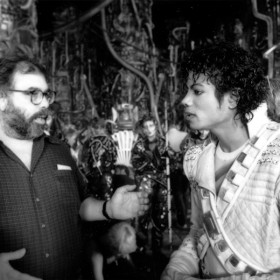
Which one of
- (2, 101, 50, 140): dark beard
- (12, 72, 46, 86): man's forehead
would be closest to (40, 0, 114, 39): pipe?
(12, 72, 46, 86): man's forehead

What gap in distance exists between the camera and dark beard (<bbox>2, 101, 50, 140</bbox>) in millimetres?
1776

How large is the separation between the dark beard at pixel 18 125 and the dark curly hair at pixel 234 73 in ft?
2.89

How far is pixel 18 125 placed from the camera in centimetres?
178

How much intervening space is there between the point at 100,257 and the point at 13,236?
123cm

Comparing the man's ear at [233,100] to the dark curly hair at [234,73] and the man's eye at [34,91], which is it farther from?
the man's eye at [34,91]

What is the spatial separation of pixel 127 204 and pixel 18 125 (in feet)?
2.32

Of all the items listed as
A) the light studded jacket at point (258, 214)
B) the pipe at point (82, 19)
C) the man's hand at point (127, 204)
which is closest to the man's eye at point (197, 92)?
the light studded jacket at point (258, 214)

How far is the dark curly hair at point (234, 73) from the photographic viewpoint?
1.44m

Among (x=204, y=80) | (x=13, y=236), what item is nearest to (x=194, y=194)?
(x=204, y=80)

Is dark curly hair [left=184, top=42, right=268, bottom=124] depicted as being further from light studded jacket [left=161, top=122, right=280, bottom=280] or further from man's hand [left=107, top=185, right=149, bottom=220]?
man's hand [left=107, top=185, right=149, bottom=220]

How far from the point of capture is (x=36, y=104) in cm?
181

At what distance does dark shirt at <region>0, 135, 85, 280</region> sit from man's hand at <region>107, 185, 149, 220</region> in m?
0.24

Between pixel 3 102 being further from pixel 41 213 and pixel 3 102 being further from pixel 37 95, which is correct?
pixel 41 213

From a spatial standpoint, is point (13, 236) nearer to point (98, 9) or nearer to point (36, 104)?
point (36, 104)
